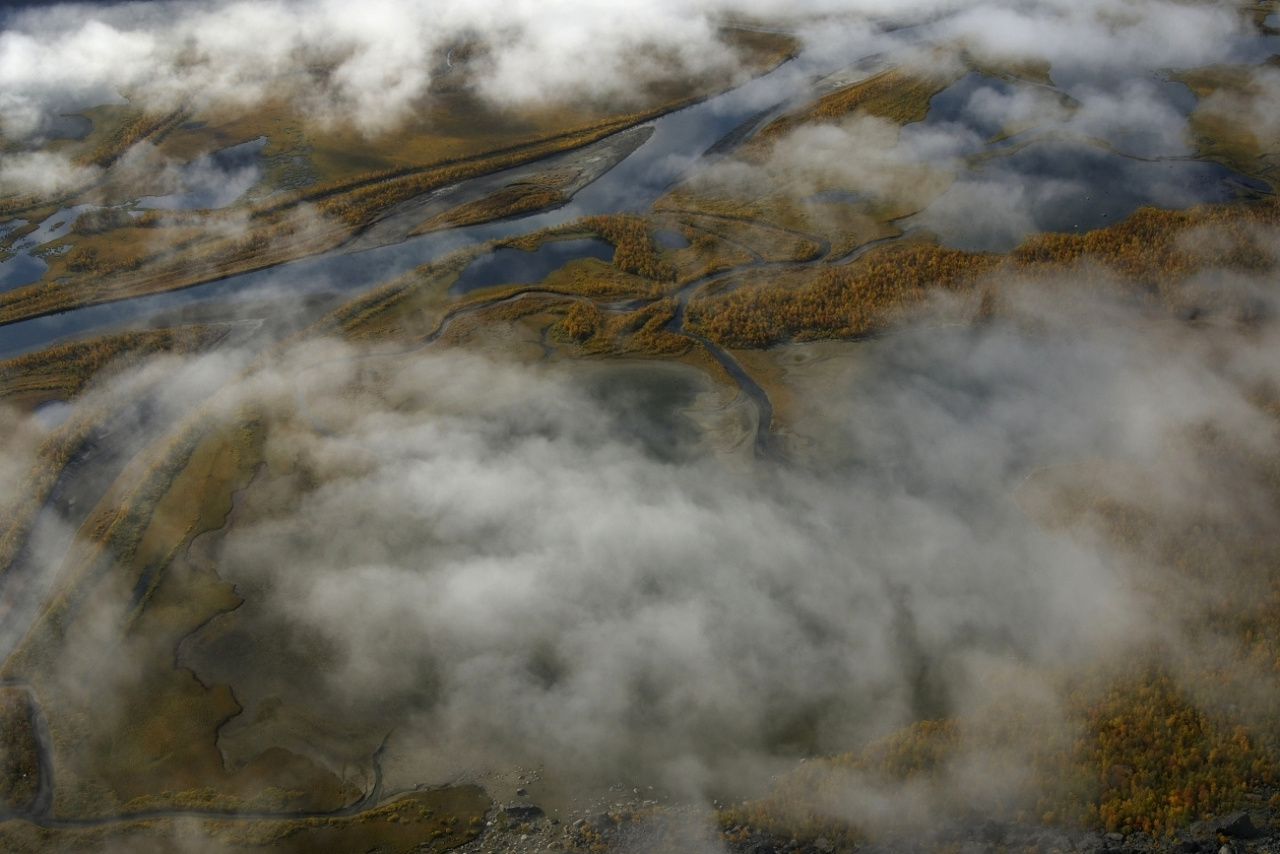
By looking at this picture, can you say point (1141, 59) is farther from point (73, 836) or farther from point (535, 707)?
point (73, 836)

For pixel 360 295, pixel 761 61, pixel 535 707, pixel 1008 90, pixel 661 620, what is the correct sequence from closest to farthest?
pixel 535 707
pixel 661 620
pixel 360 295
pixel 1008 90
pixel 761 61

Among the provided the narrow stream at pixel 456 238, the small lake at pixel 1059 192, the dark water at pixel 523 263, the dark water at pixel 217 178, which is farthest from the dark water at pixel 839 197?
the dark water at pixel 217 178

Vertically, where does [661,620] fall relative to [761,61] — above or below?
below

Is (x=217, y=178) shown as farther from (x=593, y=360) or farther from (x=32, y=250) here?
(x=593, y=360)

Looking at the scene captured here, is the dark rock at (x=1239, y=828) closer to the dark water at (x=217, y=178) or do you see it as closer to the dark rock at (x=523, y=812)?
the dark rock at (x=523, y=812)

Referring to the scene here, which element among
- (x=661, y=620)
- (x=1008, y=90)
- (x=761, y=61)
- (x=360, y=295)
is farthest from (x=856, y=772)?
(x=761, y=61)

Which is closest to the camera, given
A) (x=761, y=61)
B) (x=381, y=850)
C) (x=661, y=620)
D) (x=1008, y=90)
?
(x=381, y=850)

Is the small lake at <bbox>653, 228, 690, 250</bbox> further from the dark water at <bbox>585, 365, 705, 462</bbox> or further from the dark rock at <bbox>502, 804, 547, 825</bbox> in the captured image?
the dark rock at <bbox>502, 804, 547, 825</bbox>
